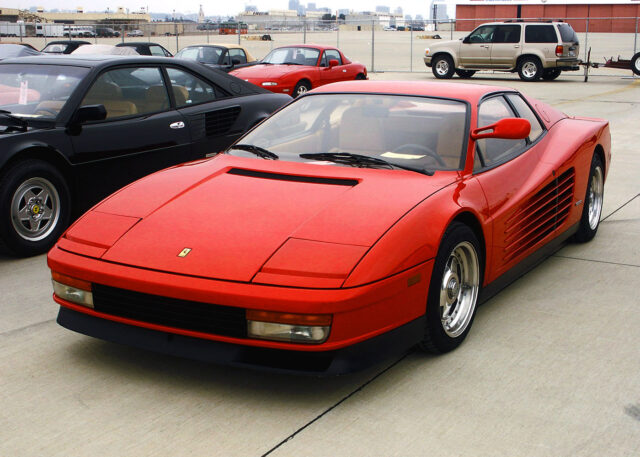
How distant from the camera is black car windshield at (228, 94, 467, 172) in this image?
4.20 meters

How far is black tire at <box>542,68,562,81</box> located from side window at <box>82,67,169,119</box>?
1877 centimetres

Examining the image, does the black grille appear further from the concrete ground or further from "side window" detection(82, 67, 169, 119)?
"side window" detection(82, 67, 169, 119)

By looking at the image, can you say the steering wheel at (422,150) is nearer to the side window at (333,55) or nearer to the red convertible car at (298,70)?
the red convertible car at (298,70)

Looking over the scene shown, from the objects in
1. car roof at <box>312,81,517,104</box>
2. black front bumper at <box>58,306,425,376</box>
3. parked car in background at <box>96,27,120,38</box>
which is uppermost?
parked car in background at <box>96,27,120,38</box>

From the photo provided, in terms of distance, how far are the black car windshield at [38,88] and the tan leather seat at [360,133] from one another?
8.17ft

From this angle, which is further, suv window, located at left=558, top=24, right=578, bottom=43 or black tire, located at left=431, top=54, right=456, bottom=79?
black tire, located at left=431, top=54, right=456, bottom=79

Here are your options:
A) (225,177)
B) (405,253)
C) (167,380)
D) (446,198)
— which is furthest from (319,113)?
(167,380)

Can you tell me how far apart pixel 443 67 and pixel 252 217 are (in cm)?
2234

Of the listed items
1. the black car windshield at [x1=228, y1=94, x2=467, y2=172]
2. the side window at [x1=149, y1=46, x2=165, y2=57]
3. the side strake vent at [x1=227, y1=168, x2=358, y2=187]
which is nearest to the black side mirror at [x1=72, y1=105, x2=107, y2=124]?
the black car windshield at [x1=228, y1=94, x2=467, y2=172]

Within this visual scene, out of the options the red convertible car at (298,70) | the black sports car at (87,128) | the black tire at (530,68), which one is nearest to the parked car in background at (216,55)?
the red convertible car at (298,70)

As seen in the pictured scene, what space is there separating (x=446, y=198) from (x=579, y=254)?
7.22ft

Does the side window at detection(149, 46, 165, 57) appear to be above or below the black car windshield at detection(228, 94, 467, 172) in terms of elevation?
above

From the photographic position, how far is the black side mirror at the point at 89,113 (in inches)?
223

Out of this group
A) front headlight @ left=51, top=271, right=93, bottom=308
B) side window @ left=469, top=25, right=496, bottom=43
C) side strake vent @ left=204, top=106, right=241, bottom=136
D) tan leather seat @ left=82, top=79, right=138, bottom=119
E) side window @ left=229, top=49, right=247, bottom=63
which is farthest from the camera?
side window @ left=469, top=25, right=496, bottom=43
